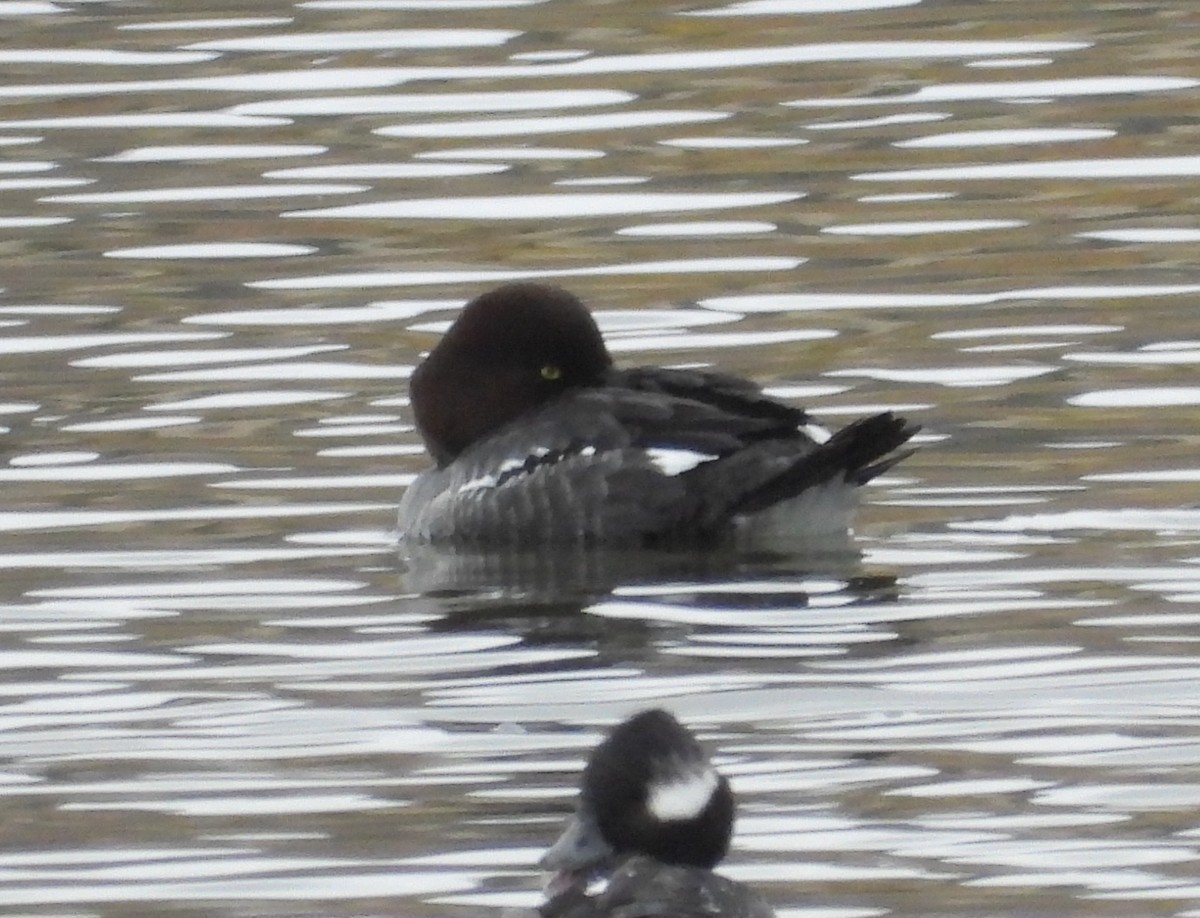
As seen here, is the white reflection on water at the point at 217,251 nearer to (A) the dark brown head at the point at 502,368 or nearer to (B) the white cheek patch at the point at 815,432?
(A) the dark brown head at the point at 502,368

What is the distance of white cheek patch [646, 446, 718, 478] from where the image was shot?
10.9 meters

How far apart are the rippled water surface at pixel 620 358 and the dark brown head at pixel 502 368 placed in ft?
1.03

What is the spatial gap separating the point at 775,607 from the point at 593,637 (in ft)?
1.79

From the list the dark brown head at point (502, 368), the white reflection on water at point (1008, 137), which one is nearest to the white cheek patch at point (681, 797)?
the dark brown head at point (502, 368)

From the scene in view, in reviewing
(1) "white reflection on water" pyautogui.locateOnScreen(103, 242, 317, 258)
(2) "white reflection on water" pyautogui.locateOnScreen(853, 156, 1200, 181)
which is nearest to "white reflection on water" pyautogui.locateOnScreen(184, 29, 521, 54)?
(2) "white reflection on water" pyautogui.locateOnScreen(853, 156, 1200, 181)

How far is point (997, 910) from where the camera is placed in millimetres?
7047

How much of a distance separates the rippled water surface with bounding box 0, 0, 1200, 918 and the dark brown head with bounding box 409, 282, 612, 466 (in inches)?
12.4

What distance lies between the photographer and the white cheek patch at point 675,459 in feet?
35.7

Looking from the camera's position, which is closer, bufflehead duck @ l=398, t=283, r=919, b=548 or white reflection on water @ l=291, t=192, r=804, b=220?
bufflehead duck @ l=398, t=283, r=919, b=548

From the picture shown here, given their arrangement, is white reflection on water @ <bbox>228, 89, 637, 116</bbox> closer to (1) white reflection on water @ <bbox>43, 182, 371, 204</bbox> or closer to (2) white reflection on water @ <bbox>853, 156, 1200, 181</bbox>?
(1) white reflection on water @ <bbox>43, 182, 371, 204</bbox>

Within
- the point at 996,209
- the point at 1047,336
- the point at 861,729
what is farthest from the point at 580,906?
the point at 996,209

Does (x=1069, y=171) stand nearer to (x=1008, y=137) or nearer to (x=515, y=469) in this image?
(x=1008, y=137)

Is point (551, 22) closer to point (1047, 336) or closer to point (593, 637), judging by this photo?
point (1047, 336)

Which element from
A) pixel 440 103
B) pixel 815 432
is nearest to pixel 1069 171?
pixel 440 103
